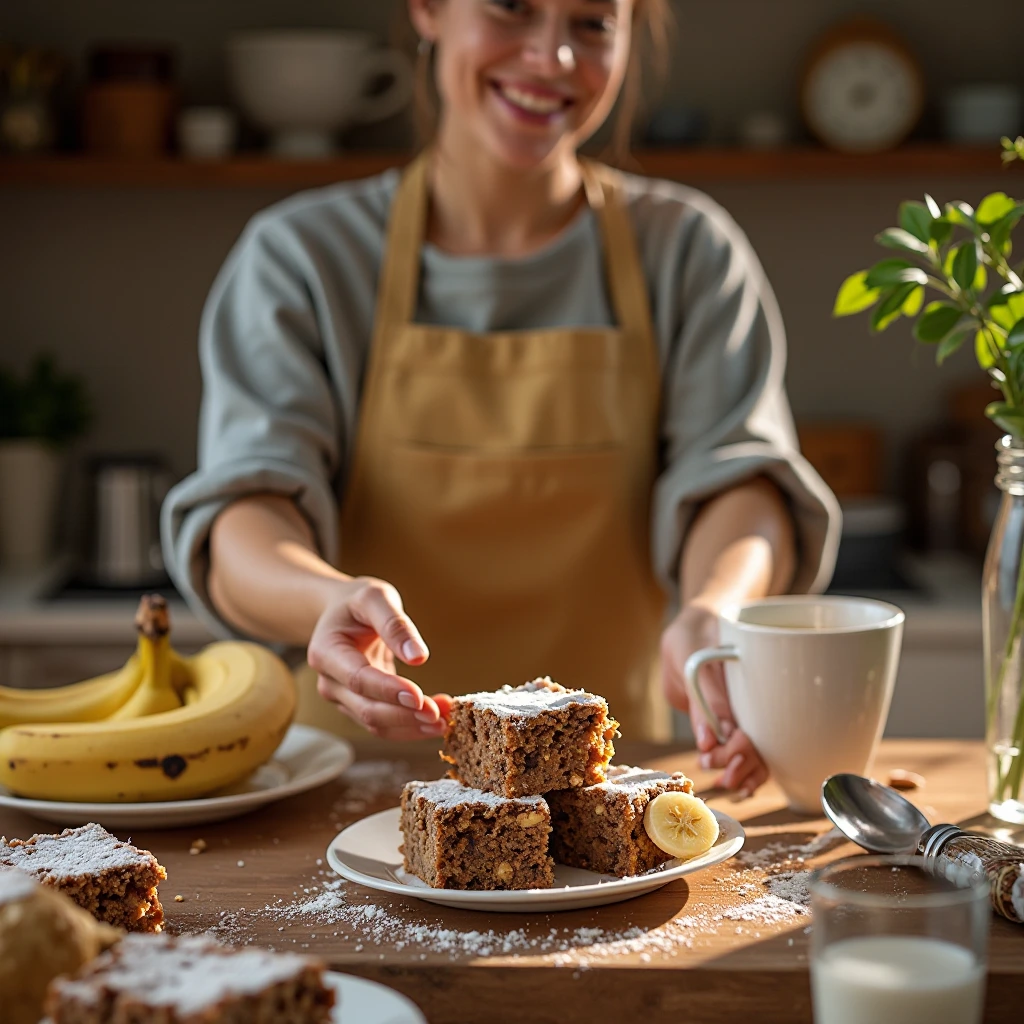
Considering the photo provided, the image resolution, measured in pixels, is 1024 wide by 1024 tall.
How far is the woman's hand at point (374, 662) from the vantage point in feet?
3.56

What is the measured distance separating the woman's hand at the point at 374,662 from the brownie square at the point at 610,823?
0.13m

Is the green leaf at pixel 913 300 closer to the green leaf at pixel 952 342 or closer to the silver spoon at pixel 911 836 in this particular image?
the green leaf at pixel 952 342

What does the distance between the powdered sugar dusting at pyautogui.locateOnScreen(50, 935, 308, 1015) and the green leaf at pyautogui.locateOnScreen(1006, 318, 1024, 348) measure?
67 cm

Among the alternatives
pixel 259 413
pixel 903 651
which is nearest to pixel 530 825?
pixel 259 413

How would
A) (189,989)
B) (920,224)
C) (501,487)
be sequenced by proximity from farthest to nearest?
(501,487), (920,224), (189,989)

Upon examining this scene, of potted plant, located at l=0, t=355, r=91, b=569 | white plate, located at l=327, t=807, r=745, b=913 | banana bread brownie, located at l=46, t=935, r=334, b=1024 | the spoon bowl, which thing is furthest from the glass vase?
potted plant, located at l=0, t=355, r=91, b=569

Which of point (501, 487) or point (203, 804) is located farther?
point (501, 487)

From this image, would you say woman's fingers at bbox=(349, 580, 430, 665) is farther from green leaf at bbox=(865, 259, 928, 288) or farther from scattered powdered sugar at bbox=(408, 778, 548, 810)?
green leaf at bbox=(865, 259, 928, 288)

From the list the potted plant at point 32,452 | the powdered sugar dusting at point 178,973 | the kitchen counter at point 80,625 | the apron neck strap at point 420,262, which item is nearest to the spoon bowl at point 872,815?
the powdered sugar dusting at point 178,973

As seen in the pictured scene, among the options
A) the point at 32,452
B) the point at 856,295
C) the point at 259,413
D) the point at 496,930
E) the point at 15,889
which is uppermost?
the point at 856,295

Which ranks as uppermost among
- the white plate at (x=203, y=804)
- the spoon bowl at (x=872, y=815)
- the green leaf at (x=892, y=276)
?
the green leaf at (x=892, y=276)

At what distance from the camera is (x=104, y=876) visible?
35.7 inches

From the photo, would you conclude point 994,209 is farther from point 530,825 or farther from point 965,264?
point 530,825

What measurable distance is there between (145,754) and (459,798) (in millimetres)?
302
